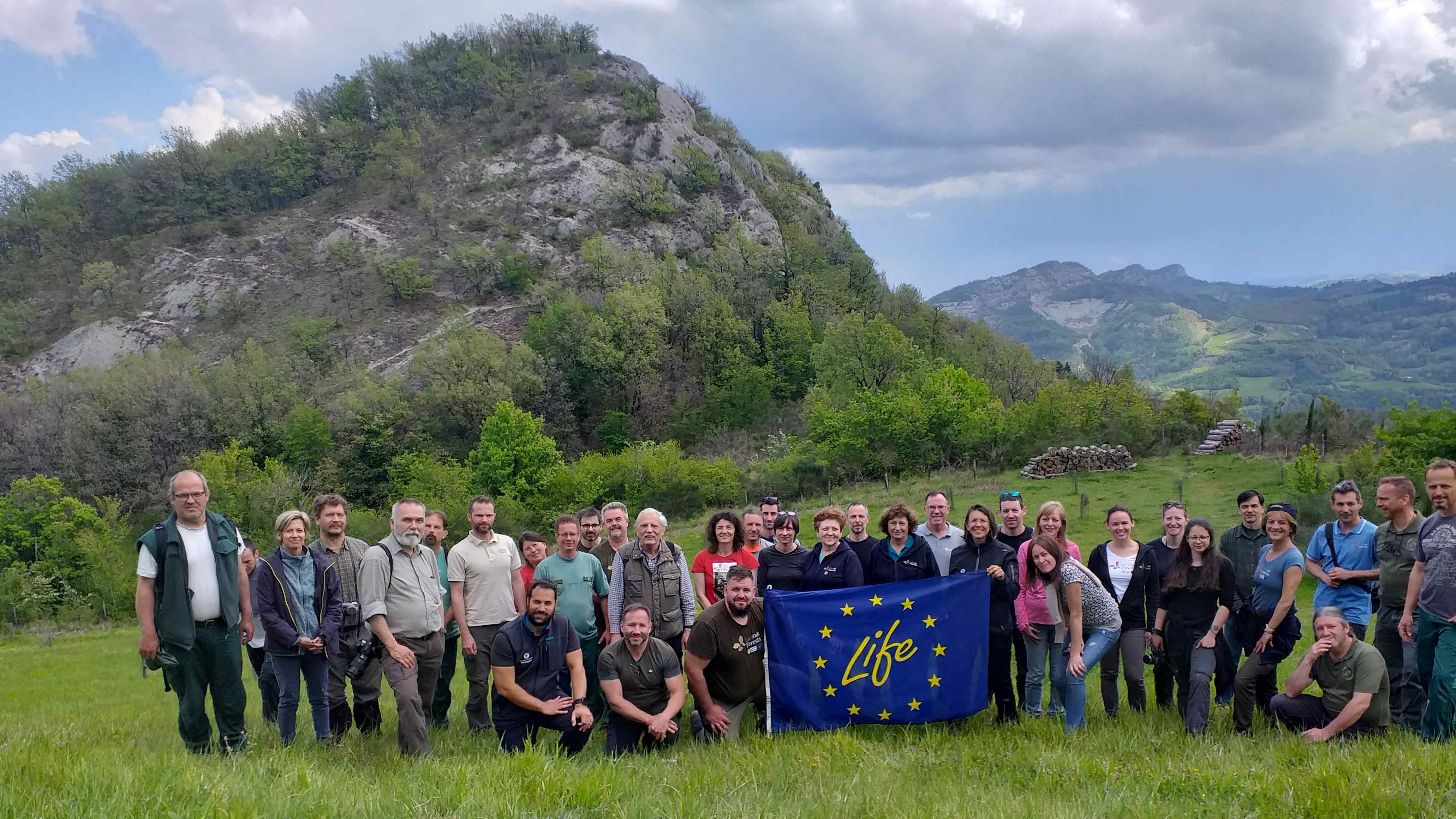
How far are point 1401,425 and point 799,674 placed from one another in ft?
90.3

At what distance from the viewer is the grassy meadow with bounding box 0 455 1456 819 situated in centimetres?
442

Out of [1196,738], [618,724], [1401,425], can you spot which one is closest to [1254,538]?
[1196,738]

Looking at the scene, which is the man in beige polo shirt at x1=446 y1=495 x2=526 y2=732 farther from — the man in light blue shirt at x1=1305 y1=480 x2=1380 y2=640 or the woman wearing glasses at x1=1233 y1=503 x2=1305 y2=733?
the man in light blue shirt at x1=1305 y1=480 x2=1380 y2=640

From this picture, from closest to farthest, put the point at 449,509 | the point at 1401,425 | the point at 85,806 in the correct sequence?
1. the point at 85,806
2. the point at 1401,425
3. the point at 449,509

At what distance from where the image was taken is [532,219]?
299ft

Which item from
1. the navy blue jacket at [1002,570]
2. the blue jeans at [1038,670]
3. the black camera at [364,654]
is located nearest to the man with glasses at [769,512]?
the navy blue jacket at [1002,570]

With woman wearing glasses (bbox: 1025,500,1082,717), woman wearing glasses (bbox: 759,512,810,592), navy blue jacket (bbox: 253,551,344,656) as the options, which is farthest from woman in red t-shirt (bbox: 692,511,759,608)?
navy blue jacket (bbox: 253,551,344,656)

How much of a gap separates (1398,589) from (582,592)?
6.79m

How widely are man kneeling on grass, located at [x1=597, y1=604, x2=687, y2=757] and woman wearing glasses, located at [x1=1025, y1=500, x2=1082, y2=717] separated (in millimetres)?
3069

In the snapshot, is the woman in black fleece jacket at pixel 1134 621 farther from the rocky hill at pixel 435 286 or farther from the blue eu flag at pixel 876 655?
the rocky hill at pixel 435 286


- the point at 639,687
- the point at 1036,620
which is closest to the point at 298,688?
the point at 639,687

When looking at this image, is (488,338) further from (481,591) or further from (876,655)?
(876,655)

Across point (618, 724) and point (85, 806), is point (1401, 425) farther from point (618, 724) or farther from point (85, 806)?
point (85, 806)

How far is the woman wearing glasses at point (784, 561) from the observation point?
25.9 feet
